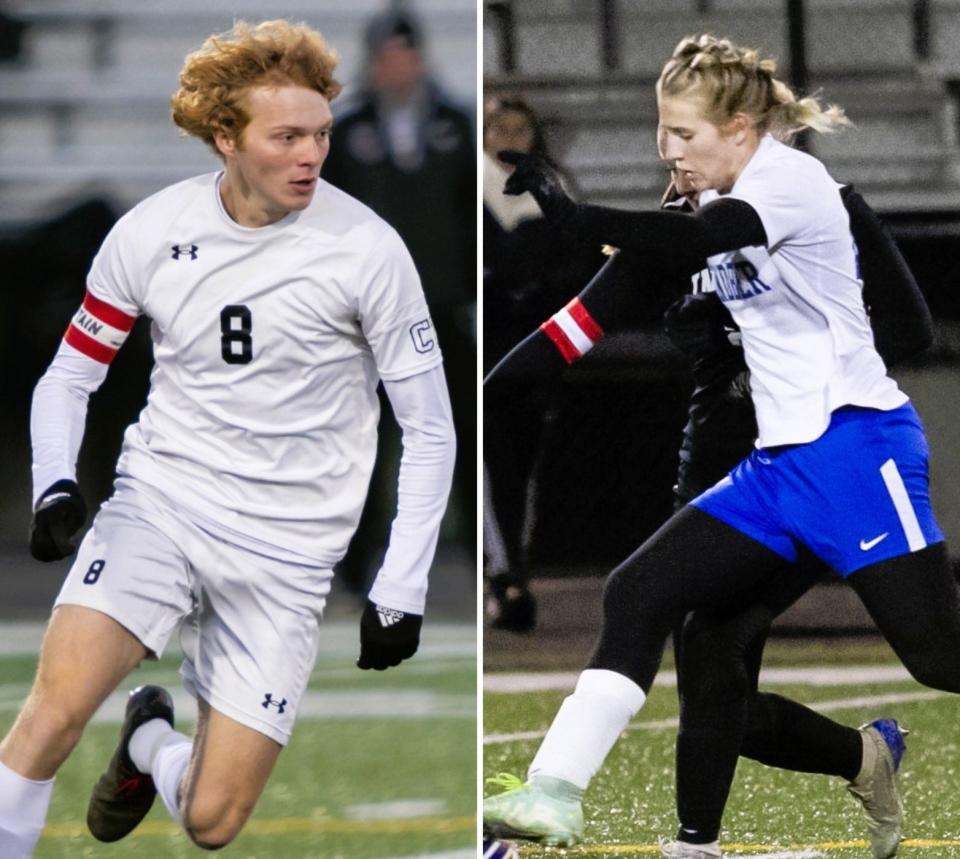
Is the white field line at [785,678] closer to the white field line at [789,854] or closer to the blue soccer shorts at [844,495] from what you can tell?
the white field line at [789,854]

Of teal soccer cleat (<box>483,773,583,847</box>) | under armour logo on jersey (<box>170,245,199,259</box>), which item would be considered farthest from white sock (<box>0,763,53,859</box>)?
under armour logo on jersey (<box>170,245,199,259</box>)

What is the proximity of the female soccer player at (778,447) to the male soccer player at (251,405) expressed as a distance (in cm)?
39

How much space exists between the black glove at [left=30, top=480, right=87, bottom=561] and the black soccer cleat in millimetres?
598

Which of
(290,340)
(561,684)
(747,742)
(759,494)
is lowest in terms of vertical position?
(561,684)

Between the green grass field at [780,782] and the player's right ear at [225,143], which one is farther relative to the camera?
the green grass field at [780,782]

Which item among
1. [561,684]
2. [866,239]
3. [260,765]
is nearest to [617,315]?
[866,239]

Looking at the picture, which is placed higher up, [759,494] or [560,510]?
[759,494]

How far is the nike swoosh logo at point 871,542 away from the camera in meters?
3.26

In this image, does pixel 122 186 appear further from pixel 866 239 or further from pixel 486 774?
pixel 866 239

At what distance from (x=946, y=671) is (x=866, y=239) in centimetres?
74

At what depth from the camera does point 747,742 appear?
12.0 feet

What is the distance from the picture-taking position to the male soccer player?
3.35 meters

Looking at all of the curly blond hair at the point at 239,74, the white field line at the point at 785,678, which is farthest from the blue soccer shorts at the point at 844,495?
the white field line at the point at 785,678

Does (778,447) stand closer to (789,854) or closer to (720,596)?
(720,596)
